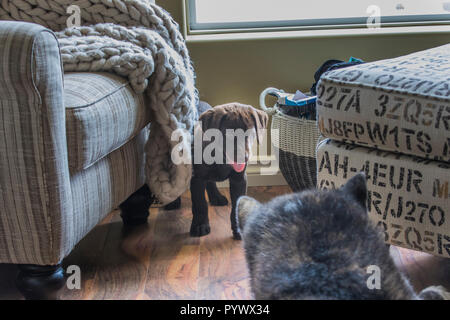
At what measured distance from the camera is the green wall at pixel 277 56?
1946 millimetres

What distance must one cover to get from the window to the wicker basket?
15.4 inches

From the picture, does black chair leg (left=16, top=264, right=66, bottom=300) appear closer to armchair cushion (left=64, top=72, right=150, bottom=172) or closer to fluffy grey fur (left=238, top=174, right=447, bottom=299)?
armchair cushion (left=64, top=72, right=150, bottom=172)

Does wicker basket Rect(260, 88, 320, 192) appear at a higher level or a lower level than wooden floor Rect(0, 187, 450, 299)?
higher

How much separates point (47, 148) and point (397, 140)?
75cm

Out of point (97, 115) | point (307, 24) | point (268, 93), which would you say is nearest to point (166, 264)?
point (97, 115)

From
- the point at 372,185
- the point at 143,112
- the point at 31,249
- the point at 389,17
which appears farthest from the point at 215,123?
the point at 389,17

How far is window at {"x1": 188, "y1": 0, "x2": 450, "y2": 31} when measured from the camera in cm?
204

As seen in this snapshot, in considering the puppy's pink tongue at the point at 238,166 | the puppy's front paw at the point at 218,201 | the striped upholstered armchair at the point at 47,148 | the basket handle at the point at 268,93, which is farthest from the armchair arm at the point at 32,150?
the basket handle at the point at 268,93

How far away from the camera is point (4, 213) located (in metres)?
1.09

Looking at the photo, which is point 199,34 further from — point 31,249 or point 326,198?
point 326,198

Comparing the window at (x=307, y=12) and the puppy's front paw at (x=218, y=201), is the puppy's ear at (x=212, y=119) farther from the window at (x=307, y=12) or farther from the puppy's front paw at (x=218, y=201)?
the window at (x=307, y=12)

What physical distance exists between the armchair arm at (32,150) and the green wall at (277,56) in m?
0.95

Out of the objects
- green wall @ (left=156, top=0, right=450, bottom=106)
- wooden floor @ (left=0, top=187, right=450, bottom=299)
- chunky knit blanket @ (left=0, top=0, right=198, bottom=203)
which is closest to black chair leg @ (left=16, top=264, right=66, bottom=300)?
wooden floor @ (left=0, top=187, right=450, bottom=299)

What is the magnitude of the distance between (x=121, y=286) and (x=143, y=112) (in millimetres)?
458
